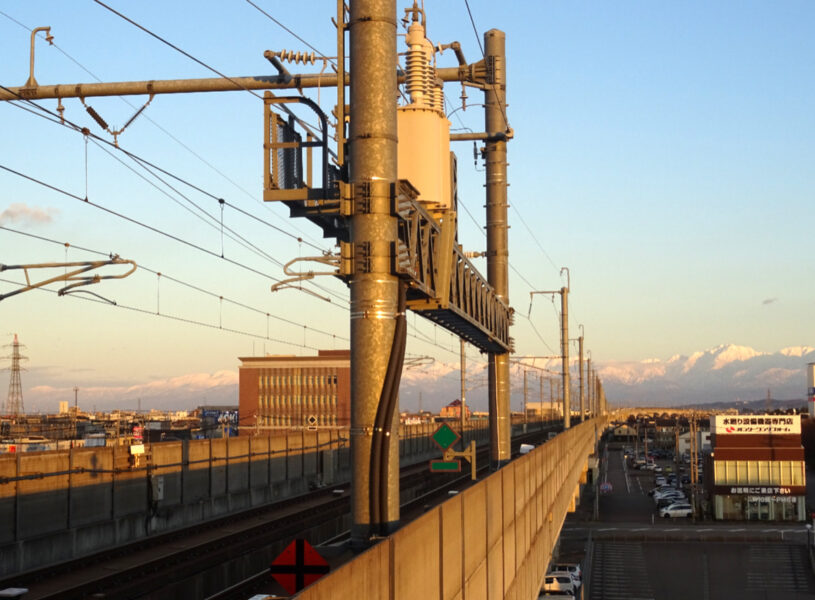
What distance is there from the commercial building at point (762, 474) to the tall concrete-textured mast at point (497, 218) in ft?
237

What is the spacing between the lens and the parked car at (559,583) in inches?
2163

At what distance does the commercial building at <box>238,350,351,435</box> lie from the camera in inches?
6897

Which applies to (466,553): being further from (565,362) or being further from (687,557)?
(687,557)

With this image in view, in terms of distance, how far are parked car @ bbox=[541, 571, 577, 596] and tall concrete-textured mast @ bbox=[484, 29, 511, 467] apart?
2807cm

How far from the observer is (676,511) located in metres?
97.7

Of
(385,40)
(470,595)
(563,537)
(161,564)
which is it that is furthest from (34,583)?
(563,537)

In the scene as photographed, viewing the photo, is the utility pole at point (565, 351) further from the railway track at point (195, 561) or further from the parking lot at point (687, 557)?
the railway track at point (195, 561)

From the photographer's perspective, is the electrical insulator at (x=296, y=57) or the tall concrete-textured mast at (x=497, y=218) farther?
the tall concrete-textured mast at (x=497, y=218)

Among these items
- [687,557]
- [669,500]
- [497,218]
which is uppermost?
[497,218]

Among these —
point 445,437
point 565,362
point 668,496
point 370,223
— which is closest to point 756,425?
point 668,496

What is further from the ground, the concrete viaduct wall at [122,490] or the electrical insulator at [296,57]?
the electrical insulator at [296,57]

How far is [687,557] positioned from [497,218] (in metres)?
58.8

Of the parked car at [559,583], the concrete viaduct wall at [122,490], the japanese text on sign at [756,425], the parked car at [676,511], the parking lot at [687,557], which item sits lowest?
the parking lot at [687,557]

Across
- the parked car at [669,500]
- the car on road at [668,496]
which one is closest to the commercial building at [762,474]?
the parked car at [669,500]
